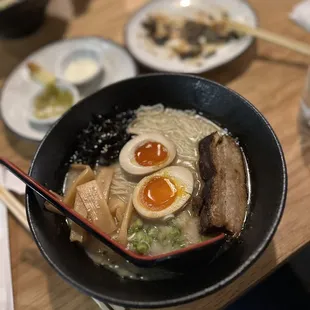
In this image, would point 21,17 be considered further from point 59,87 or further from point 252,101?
point 252,101

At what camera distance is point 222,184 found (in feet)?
4.79

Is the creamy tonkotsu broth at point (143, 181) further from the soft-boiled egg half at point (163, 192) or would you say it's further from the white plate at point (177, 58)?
the white plate at point (177, 58)

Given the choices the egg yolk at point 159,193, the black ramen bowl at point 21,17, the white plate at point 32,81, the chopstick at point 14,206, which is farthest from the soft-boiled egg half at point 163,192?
the black ramen bowl at point 21,17

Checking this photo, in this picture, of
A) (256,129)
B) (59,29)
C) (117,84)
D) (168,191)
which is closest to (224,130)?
(256,129)

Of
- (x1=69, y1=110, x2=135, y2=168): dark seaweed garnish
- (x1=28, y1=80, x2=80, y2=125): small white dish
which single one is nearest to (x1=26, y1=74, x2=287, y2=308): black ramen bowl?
→ (x1=69, y1=110, x2=135, y2=168): dark seaweed garnish

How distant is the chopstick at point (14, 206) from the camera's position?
1780 millimetres

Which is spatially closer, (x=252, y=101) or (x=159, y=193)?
(x=159, y=193)

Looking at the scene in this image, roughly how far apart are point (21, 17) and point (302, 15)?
64.3 inches

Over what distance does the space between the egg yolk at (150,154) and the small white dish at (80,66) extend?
0.84 m

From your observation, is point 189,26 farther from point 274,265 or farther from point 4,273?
point 4,273

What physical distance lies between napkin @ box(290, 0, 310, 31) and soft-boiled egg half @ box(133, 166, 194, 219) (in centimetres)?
129

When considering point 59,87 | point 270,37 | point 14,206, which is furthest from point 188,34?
point 14,206

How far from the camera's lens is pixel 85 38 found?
2.52m

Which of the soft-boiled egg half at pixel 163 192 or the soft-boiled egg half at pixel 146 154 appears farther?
the soft-boiled egg half at pixel 146 154
